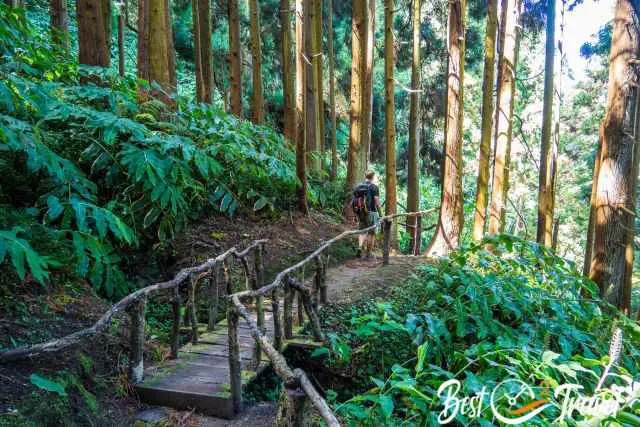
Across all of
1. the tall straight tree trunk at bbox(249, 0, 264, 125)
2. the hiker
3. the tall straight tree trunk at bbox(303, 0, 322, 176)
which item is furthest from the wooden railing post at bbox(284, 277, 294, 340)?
the tall straight tree trunk at bbox(249, 0, 264, 125)

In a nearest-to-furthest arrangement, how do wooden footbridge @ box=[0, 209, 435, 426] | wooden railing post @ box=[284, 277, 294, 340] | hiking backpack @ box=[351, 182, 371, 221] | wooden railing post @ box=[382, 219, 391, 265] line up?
1. wooden footbridge @ box=[0, 209, 435, 426]
2. wooden railing post @ box=[284, 277, 294, 340]
3. wooden railing post @ box=[382, 219, 391, 265]
4. hiking backpack @ box=[351, 182, 371, 221]

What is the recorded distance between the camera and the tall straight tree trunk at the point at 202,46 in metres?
12.2

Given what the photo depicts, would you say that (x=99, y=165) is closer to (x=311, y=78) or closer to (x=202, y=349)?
(x=202, y=349)

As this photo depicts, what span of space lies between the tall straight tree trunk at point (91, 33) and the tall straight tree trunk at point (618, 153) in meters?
8.50

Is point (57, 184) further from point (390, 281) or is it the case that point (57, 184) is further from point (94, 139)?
point (390, 281)

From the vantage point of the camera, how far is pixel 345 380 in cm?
555

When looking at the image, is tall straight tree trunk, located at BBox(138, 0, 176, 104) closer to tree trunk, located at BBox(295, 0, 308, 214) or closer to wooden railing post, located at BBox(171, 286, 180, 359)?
tree trunk, located at BBox(295, 0, 308, 214)

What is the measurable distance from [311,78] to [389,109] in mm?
2195

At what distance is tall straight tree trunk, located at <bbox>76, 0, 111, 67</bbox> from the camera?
25.4 ft

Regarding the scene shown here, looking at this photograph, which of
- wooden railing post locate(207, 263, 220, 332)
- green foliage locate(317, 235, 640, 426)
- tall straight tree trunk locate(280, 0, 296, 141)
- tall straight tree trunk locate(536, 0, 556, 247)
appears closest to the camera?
green foliage locate(317, 235, 640, 426)

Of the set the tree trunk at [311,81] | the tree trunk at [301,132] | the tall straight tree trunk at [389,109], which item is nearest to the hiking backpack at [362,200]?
the tree trunk at [301,132]

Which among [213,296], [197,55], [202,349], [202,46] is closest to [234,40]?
[197,55]

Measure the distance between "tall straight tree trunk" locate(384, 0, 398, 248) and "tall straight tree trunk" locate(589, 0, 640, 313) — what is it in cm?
540

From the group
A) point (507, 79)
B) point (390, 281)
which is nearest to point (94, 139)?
point (390, 281)
